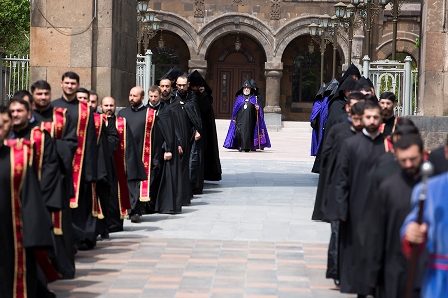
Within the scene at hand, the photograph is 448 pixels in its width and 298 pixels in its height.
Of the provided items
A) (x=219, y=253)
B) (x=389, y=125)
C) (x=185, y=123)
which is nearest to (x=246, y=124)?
(x=185, y=123)

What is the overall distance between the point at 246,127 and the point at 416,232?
21292mm

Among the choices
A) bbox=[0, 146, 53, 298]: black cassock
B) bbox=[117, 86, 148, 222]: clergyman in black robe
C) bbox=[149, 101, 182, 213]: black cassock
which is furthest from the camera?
bbox=[149, 101, 182, 213]: black cassock

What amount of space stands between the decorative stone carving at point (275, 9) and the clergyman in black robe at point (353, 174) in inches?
1342

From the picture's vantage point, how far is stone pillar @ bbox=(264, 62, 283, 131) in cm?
4106

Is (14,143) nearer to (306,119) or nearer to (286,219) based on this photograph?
(286,219)

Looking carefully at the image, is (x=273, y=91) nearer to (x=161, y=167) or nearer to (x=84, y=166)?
(x=161, y=167)

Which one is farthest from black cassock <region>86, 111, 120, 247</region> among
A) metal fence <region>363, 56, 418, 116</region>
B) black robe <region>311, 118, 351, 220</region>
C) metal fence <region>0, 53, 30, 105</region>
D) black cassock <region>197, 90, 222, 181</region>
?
metal fence <region>363, 56, 418, 116</region>

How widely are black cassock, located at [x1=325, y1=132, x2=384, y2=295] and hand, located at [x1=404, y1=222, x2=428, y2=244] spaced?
2585mm

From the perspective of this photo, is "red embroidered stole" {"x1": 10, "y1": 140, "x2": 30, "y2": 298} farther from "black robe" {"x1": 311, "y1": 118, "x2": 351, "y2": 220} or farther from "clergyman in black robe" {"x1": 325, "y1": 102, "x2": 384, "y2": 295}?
"black robe" {"x1": 311, "y1": 118, "x2": 351, "y2": 220}

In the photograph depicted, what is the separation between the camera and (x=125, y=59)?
1620 centimetres

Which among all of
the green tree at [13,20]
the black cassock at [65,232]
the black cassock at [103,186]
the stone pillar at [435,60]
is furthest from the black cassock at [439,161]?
the green tree at [13,20]

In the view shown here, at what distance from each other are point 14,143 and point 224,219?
5.66 m

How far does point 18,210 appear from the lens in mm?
6887

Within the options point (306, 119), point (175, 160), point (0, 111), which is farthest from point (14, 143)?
point (306, 119)
